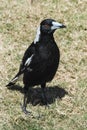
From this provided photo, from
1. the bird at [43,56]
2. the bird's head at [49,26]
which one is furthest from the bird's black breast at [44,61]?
the bird's head at [49,26]

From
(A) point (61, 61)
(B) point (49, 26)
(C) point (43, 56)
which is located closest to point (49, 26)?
(B) point (49, 26)

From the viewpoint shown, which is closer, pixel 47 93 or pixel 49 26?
pixel 49 26

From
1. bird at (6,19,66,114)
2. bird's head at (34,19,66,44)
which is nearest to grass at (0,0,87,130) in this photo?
bird at (6,19,66,114)

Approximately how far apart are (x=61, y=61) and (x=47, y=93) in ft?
2.42

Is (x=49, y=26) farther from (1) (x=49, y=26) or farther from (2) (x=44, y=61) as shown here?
(2) (x=44, y=61)

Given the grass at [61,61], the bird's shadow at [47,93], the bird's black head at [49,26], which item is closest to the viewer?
the bird's black head at [49,26]

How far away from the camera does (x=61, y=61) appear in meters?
7.26

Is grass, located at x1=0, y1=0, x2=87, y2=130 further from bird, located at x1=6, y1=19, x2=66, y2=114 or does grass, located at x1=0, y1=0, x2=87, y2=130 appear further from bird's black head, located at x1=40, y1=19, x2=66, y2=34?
bird's black head, located at x1=40, y1=19, x2=66, y2=34

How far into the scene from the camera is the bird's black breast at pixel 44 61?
19.1ft

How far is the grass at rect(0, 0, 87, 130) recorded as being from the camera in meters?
6.07

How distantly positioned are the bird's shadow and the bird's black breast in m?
0.60

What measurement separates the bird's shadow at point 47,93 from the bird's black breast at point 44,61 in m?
0.60

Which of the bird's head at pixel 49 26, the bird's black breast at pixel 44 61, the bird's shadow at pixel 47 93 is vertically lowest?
the bird's shadow at pixel 47 93

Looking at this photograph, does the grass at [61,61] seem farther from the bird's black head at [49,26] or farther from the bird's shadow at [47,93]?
the bird's black head at [49,26]
